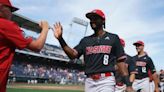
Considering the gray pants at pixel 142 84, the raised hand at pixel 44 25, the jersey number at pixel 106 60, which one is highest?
the raised hand at pixel 44 25

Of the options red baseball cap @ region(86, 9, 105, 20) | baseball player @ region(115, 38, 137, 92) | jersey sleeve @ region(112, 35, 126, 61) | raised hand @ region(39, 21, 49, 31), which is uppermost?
red baseball cap @ region(86, 9, 105, 20)

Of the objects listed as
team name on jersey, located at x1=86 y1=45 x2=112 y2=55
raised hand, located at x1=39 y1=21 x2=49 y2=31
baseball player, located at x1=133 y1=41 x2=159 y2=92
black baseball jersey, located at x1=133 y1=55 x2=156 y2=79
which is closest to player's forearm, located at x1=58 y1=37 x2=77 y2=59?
team name on jersey, located at x1=86 y1=45 x2=112 y2=55

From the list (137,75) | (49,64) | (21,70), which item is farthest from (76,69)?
(137,75)

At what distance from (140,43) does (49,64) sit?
4817cm

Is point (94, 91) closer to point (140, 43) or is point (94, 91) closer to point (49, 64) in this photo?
point (140, 43)

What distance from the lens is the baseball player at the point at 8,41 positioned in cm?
428

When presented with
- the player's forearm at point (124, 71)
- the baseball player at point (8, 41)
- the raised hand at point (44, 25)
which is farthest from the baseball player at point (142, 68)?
the baseball player at point (8, 41)

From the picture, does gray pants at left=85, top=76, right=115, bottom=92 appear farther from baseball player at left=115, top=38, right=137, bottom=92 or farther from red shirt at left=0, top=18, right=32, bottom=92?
baseball player at left=115, top=38, right=137, bottom=92

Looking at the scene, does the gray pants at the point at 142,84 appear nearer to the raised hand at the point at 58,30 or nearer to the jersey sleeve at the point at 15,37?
the raised hand at the point at 58,30

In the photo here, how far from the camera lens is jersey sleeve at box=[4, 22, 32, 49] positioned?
14.0ft

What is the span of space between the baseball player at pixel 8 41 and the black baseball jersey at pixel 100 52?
2591 millimetres

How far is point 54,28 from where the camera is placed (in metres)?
Result: 6.35

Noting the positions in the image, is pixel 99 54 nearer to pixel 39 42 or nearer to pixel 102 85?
pixel 102 85

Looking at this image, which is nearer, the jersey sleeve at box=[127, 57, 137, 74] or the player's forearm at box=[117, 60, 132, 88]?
the player's forearm at box=[117, 60, 132, 88]
